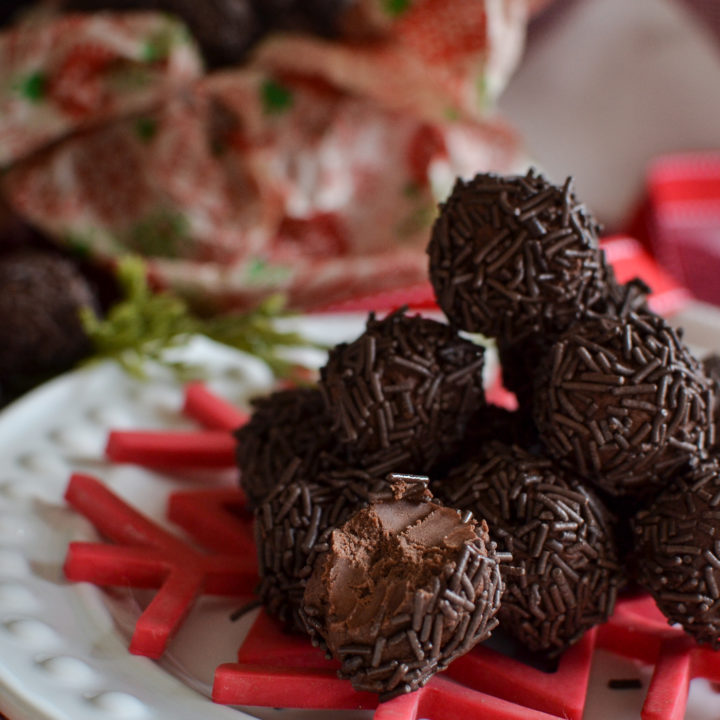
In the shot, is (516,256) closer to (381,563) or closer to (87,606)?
(381,563)

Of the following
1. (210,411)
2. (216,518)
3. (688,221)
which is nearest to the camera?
(216,518)

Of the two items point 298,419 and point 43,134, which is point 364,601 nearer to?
point 298,419

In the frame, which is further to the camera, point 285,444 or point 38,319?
point 38,319

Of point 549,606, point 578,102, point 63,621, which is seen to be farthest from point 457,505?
point 578,102

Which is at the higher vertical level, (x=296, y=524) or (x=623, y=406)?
(x=623, y=406)

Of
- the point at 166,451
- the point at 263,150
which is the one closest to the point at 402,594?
the point at 166,451

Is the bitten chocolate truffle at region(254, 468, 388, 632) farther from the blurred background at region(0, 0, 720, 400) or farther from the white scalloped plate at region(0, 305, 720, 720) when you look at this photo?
the blurred background at region(0, 0, 720, 400)
